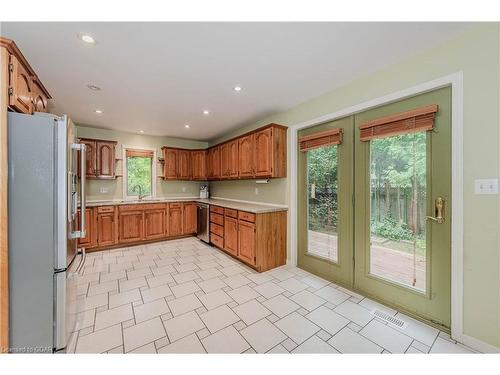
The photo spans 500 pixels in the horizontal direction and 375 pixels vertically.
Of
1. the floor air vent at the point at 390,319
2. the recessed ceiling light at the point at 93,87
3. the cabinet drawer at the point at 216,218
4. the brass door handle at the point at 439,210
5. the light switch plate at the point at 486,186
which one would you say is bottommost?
the floor air vent at the point at 390,319

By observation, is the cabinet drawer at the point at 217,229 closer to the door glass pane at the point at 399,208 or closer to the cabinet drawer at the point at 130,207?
the cabinet drawer at the point at 130,207

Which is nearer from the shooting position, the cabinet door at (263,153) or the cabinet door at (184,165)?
the cabinet door at (263,153)

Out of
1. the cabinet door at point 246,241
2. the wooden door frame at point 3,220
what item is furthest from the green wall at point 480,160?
the wooden door frame at point 3,220

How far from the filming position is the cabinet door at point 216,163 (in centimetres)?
482

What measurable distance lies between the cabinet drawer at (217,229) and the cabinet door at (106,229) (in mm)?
1932

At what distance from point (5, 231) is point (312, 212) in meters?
3.06

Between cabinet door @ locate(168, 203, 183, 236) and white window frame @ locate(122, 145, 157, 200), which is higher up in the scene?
white window frame @ locate(122, 145, 157, 200)

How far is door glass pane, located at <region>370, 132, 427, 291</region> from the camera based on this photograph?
6.60 feet

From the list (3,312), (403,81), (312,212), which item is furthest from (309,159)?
(3,312)

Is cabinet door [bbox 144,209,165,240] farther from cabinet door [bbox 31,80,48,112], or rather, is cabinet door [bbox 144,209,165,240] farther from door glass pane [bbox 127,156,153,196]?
cabinet door [bbox 31,80,48,112]

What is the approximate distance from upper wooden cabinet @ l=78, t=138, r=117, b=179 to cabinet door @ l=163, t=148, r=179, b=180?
1.07 m

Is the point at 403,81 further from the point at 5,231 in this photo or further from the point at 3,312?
the point at 3,312

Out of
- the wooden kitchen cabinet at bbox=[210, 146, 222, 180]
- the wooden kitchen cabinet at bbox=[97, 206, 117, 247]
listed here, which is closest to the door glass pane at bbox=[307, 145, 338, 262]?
the wooden kitchen cabinet at bbox=[210, 146, 222, 180]

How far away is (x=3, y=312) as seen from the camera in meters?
1.38
